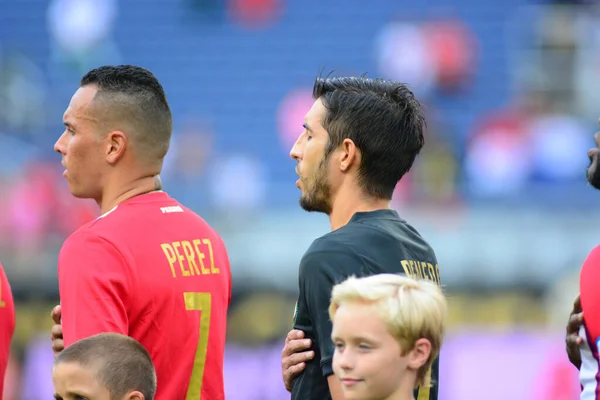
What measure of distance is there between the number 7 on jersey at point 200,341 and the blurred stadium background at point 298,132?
264 inches

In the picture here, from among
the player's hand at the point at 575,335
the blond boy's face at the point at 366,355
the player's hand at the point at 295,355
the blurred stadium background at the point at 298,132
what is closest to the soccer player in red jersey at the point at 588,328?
the player's hand at the point at 575,335

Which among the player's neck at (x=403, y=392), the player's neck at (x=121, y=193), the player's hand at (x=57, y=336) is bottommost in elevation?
the player's neck at (x=403, y=392)

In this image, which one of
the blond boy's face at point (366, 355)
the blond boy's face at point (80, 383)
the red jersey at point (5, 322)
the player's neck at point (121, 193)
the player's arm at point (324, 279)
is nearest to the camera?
the blond boy's face at point (366, 355)

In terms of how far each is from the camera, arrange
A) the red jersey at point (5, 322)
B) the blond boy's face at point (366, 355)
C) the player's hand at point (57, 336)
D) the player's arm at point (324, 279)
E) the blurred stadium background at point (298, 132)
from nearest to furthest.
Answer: the blond boy's face at point (366, 355)
the player's arm at point (324, 279)
the player's hand at point (57, 336)
the red jersey at point (5, 322)
the blurred stadium background at point (298, 132)

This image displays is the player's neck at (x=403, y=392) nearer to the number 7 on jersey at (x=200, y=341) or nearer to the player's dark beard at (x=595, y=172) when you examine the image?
the number 7 on jersey at (x=200, y=341)

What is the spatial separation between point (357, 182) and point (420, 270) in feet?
1.14

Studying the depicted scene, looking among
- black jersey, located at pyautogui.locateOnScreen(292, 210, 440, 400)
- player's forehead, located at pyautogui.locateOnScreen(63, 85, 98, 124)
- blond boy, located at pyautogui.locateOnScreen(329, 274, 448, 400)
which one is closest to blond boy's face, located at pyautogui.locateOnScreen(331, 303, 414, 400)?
blond boy, located at pyautogui.locateOnScreen(329, 274, 448, 400)

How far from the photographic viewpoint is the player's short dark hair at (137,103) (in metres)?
3.61

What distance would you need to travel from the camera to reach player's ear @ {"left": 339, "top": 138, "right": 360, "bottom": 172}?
10.8ft

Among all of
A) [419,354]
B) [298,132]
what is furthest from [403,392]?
[298,132]

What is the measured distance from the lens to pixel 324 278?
3.02m

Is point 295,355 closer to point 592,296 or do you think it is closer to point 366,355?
point 366,355

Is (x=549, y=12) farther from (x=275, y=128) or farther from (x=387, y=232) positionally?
(x=387, y=232)

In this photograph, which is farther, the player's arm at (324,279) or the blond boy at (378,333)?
the player's arm at (324,279)
